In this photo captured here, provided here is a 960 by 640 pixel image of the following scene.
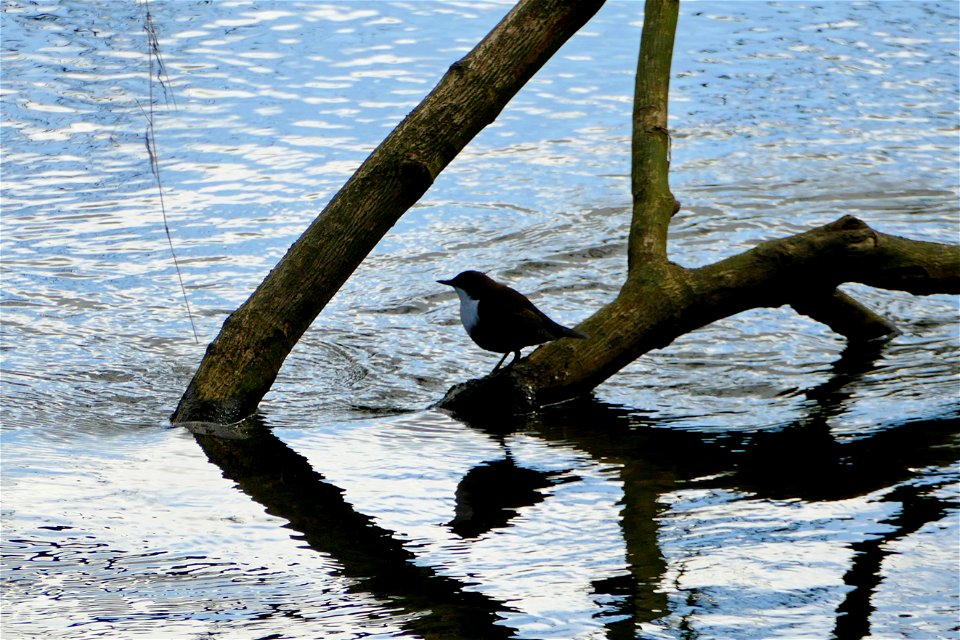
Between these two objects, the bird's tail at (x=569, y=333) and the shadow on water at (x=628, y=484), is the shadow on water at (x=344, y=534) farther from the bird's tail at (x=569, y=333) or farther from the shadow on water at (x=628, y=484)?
the bird's tail at (x=569, y=333)

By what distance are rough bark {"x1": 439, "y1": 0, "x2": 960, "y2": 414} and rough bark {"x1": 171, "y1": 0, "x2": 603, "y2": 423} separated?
3.30 feet

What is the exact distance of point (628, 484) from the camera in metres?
4.93

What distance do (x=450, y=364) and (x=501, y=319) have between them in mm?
986

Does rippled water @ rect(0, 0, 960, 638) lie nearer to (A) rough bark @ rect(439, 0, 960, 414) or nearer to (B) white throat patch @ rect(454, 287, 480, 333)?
(A) rough bark @ rect(439, 0, 960, 414)

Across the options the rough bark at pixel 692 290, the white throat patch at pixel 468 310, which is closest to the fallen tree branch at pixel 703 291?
the rough bark at pixel 692 290

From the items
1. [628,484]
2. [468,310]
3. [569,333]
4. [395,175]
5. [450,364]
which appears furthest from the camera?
[450,364]

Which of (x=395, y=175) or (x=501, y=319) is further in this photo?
(x=501, y=319)

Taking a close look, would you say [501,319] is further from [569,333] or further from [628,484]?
[628,484]

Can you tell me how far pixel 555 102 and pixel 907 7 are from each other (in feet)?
16.9

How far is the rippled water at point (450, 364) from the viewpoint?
3949 mm

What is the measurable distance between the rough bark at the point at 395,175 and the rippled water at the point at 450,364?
21.3 inches

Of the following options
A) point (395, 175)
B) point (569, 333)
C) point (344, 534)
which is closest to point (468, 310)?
point (569, 333)

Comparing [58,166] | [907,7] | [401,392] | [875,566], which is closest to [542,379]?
[401,392]

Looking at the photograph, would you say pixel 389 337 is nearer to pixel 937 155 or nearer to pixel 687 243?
pixel 687 243
